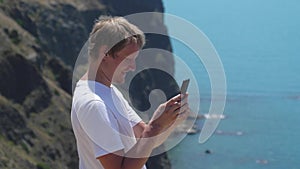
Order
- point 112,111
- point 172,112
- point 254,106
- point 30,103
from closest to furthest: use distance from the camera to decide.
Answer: point 172,112
point 112,111
point 30,103
point 254,106

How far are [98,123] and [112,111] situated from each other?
0.38 ft

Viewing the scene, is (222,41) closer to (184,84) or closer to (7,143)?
(7,143)

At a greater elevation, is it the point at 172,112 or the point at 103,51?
the point at 103,51

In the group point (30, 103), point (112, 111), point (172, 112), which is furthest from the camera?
point (30, 103)

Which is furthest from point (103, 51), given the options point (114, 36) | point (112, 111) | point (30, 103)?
point (30, 103)

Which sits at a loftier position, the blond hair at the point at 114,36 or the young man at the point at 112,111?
the blond hair at the point at 114,36

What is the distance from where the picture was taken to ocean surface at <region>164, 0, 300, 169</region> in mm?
62969

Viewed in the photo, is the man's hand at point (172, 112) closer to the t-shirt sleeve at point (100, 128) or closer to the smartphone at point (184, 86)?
the smartphone at point (184, 86)

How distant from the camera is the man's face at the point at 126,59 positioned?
3490 mm

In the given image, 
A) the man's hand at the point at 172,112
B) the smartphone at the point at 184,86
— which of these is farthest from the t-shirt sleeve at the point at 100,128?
the smartphone at the point at 184,86

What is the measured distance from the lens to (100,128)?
3367 mm

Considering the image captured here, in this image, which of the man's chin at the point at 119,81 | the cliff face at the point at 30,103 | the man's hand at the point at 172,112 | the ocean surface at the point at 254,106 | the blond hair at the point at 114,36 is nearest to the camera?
the man's hand at the point at 172,112

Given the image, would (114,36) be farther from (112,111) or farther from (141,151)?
(141,151)

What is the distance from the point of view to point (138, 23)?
3.78 m
